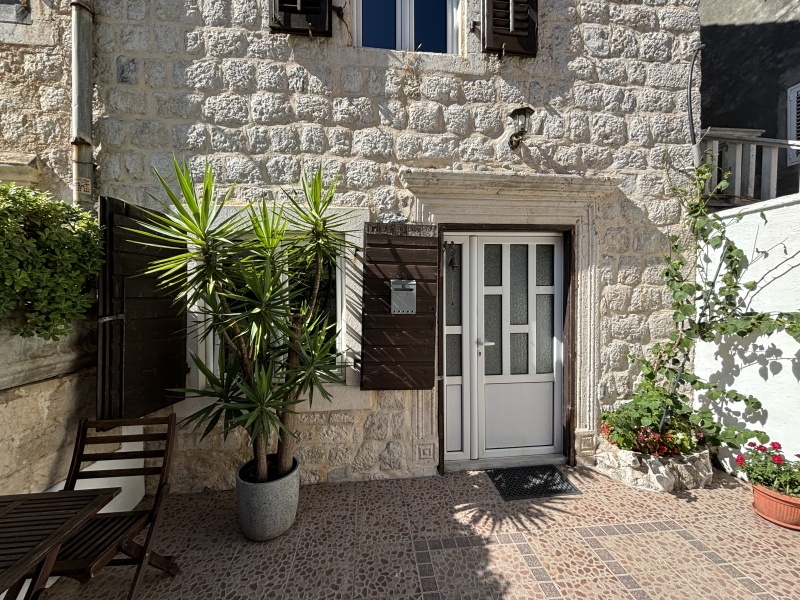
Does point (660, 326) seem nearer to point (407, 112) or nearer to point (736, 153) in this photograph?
point (736, 153)

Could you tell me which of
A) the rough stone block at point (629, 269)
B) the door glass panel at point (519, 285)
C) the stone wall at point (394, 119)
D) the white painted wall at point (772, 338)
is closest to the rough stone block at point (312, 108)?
the stone wall at point (394, 119)

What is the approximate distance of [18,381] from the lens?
78.3 inches

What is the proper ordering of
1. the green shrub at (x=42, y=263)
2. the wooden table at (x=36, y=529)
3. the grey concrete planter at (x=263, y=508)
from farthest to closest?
the grey concrete planter at (x=263, y=508) → the green shrub at (x=42, y=263) → the wooden table at (x=36, y=529)

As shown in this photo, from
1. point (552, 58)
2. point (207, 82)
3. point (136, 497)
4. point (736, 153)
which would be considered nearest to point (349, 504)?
point (136, 497)

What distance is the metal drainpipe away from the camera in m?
2.79

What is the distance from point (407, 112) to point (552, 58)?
5.27 ft

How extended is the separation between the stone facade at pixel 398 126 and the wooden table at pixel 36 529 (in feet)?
4.65

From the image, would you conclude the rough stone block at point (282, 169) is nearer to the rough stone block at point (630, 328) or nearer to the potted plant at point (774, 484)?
the rough stone block at point (630, 328)

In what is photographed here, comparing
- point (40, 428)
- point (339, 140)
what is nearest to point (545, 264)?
point (339, 140)

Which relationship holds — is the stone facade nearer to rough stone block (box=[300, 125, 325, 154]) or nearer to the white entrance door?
rough stone block (box=[300, 125, 325, 154])

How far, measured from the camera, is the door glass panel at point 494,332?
356cm

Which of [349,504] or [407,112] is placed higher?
[407,112]

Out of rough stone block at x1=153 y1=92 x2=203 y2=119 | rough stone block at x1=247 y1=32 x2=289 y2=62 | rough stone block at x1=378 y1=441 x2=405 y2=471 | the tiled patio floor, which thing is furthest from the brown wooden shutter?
rough stone block at x1=153 y1=92 x2=203 y2=119

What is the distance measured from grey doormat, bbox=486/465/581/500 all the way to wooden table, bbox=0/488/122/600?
9.52 ft
